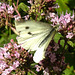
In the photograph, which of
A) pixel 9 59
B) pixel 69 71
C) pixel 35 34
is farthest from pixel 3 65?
pixel 69 71

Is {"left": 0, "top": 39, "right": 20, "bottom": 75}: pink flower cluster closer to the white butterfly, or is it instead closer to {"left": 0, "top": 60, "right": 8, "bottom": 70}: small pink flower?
{"left": 0, "top": 60, "right": 8, "bottom": 70}: small pink flower

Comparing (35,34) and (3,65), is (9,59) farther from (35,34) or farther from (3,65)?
(35,34)

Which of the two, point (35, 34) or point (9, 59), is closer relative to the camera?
point (35, 34)

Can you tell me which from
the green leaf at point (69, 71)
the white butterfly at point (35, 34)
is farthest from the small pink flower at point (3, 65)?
the green leaf at point (69, 71)

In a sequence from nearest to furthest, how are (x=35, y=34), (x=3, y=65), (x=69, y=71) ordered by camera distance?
(x=35, y=34) → (x=3, y=65) → (x=69, y=71)

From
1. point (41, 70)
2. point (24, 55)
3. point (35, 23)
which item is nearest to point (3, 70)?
point (24, 55)

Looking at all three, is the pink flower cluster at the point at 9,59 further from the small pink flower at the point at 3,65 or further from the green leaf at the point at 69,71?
the green leaf at the point at 69,71

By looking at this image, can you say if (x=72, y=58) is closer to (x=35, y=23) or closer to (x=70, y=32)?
(x=70, y=32)
